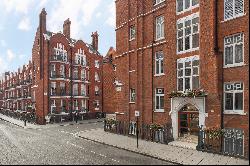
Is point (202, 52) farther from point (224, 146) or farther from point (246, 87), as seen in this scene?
point (224, 146)

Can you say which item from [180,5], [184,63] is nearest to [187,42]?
[184,63]

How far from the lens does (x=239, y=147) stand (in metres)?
16.0

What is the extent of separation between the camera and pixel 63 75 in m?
42.8

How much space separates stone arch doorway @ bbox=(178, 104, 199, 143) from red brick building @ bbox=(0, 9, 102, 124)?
25877mm

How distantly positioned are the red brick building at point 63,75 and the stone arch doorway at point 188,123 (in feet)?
84.9

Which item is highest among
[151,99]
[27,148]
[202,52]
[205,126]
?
[202,52]

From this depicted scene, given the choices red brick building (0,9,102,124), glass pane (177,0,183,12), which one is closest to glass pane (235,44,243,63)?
glass pane (177,0,183,12)

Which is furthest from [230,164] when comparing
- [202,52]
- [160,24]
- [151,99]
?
[160,24]

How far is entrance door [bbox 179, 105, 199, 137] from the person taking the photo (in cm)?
1941

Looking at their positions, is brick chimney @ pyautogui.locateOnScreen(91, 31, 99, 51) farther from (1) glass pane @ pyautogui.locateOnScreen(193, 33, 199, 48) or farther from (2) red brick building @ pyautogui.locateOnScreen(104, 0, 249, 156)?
(1) glass pane @ pyautogui.locateOnScreen(193, 33, 199, 48)

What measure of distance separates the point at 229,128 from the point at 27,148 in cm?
1472

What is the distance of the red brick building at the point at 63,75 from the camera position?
4106 cm

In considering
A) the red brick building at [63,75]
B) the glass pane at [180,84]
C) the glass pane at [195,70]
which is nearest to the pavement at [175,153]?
the glass pane at [180,84]

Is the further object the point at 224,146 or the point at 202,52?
the point at 202,52
